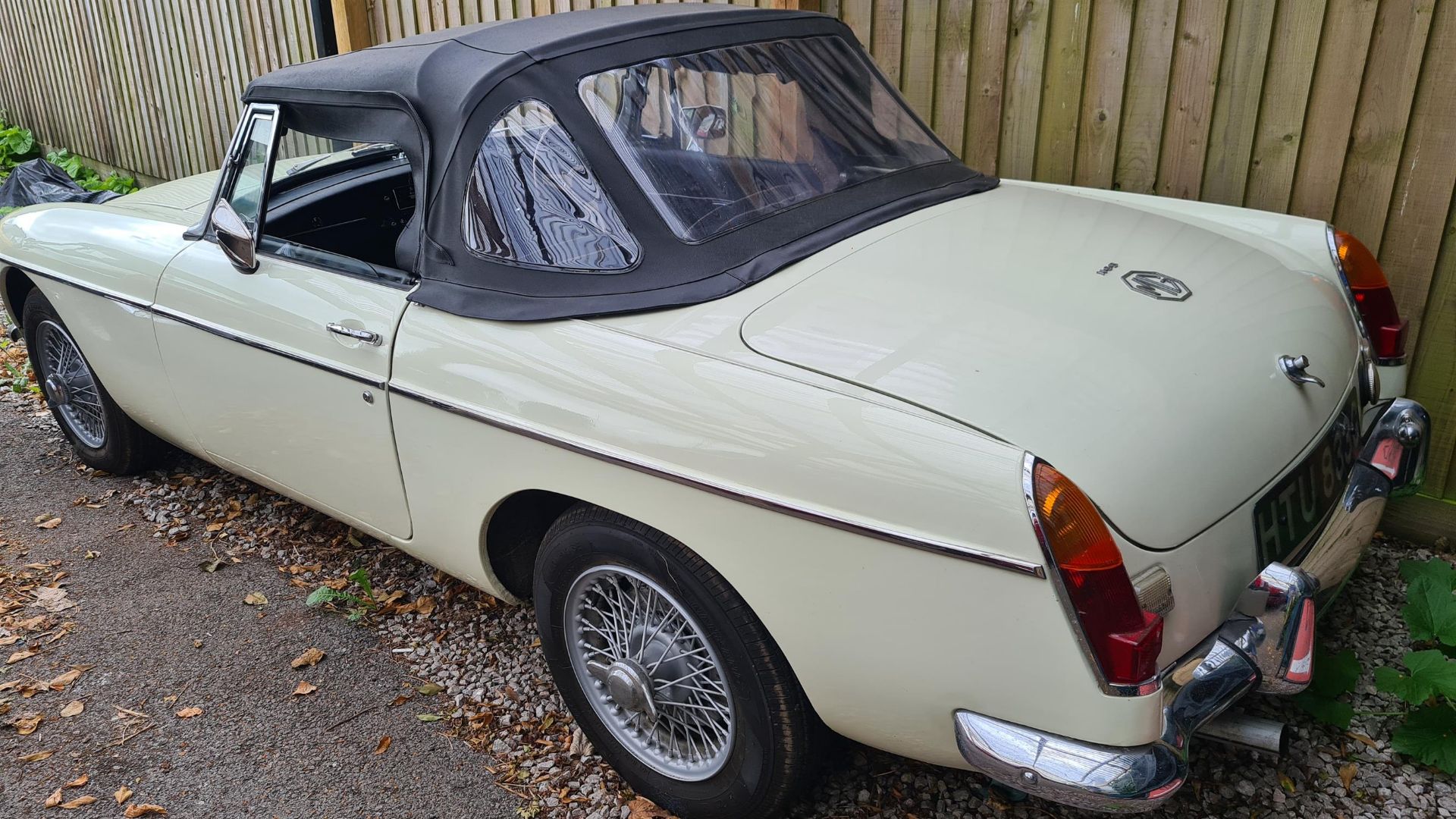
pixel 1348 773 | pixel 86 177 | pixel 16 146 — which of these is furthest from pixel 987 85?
pixel 16 146

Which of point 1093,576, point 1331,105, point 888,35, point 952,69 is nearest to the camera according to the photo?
point 1093,576

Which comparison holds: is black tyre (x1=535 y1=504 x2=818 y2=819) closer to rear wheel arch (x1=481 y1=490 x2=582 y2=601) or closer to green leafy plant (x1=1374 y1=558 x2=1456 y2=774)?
rear wheel arch (x1=481 y1=490 x2=582 y2=601)

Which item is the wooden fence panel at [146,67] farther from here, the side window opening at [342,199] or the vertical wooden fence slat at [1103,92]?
the vertical wooden fence slat at [1103,92]

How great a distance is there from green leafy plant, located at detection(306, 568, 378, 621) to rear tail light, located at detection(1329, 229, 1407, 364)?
3099 mm

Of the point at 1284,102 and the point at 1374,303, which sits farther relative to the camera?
the point at 1284,102

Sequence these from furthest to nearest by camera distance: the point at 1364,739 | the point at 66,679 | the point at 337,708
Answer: the point at 66,679, the point at 337,708, the point at 1364,739

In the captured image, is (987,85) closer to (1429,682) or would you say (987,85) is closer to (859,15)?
(859,15)

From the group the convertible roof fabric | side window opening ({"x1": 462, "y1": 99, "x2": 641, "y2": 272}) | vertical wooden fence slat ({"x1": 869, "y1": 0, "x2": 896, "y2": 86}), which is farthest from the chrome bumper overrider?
vertical wooden fence slat ({"x1": 869, "y1": 0, "x2": 896, "y2": 86})

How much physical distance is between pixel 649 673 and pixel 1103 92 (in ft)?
8.96

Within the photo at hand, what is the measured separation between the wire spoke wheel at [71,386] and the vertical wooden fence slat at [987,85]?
361cm

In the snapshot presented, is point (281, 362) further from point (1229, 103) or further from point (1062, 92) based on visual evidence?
point (1229, 103)

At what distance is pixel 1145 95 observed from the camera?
3.76 meters

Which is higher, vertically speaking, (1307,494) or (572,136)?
(572,136)

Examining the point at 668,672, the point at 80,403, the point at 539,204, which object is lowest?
the point at 80,403
